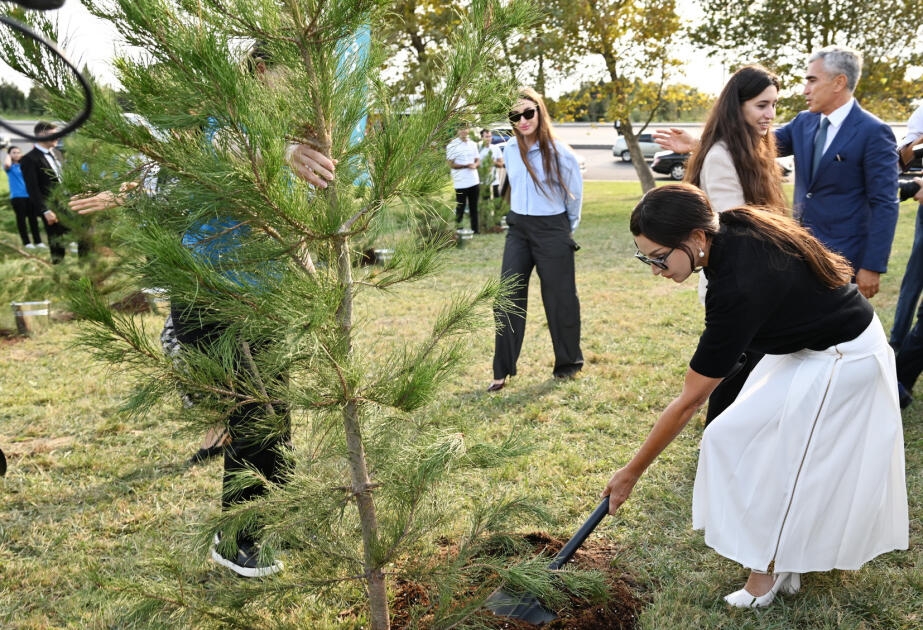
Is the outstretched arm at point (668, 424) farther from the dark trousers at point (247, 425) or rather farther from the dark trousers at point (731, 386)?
the dark trousers at point (731, 386)

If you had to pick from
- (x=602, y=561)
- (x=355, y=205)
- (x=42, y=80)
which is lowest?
(x=602, y=561)

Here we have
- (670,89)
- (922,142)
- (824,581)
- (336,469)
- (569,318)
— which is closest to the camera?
(336,469)

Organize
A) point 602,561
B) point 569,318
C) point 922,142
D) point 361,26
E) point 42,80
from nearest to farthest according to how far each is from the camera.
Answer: point 42,80
point 361,26
point 602,561
point 922,142
point 569,318

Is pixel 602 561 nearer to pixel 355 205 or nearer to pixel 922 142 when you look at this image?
pixel 355 205

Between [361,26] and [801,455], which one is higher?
[361,26]

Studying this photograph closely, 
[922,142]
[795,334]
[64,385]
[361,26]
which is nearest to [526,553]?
[795,334]

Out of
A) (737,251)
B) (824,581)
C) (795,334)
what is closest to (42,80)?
(737,251)

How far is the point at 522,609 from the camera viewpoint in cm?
266

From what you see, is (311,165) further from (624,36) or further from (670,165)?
(670,165)

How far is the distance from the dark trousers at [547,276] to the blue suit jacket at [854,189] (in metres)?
1.56

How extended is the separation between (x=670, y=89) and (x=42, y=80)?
1579cm

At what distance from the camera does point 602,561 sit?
3031mm

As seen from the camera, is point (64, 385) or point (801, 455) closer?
point (801, 455)

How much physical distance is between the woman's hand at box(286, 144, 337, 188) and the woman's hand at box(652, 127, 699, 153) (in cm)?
250
